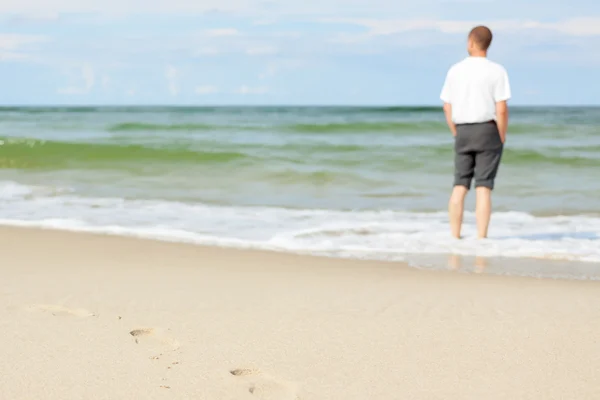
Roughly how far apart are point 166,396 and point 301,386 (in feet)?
1.35

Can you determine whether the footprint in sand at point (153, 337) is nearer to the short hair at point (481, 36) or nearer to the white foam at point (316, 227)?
the white foam at point (316, 227)

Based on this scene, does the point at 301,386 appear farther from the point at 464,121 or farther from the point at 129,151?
the point at 129,151

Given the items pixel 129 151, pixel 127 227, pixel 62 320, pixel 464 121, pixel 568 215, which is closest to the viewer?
pixel 62 320

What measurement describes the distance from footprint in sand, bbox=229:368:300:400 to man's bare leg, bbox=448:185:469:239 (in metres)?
3.56

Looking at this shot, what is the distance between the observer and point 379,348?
2811 millimetres

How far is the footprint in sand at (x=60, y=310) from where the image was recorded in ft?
10.6

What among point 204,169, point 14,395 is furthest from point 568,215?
point 204,169

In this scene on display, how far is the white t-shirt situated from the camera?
5.58 metres

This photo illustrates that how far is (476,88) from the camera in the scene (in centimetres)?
561

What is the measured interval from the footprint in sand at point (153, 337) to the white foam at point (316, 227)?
2.32 metres

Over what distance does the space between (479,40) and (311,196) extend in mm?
3989

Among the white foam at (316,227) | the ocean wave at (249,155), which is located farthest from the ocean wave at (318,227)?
the ocean wave at (249,155)

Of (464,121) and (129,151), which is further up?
(464,121)

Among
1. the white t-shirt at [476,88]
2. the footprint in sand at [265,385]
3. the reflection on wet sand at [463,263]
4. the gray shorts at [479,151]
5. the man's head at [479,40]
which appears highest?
the man's head at [479,40]
